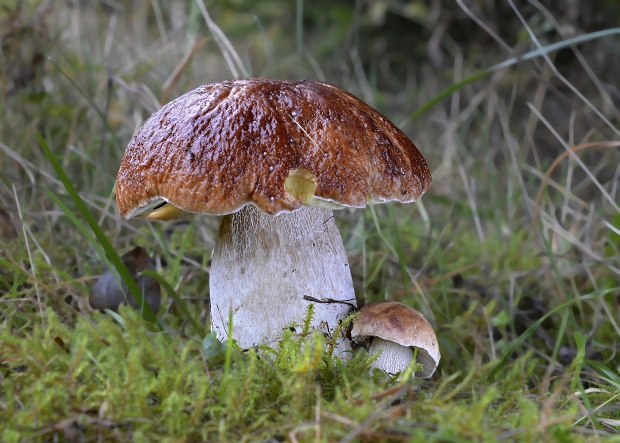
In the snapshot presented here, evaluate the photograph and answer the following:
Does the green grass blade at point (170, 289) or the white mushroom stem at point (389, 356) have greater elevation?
the green grass blade at point (170, 289)

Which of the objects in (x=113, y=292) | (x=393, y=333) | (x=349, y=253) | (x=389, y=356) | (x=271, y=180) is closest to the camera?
(x=271, y=180)

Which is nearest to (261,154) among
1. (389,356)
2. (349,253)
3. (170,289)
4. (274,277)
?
(274,277)

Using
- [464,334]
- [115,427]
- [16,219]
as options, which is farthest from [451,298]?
[16,219]

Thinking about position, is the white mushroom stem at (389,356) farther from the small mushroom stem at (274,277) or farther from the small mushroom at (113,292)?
the small mushroom at (113,292)

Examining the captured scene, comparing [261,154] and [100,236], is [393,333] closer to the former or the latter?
[261,154]

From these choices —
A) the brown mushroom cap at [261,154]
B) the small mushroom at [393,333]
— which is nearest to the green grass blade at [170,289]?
the brown mushroom cap at [261,154]

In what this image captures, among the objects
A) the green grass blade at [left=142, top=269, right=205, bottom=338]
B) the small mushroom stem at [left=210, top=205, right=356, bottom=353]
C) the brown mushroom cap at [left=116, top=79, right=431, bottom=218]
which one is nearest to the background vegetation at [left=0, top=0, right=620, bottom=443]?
the green grass blade at [left=142, top=269, right=205, bottom=338]

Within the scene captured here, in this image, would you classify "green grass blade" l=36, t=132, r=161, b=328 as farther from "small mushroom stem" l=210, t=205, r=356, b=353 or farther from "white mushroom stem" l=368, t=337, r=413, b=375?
"white mushroom stem" l=368, t=337, r=413, b=375
